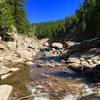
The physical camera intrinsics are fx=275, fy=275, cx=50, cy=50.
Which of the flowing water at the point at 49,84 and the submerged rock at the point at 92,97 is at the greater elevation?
the submerged rock at the point at 92,97

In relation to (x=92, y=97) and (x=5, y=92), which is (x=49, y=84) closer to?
(x=5, y=92)

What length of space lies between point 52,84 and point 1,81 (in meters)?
4.91

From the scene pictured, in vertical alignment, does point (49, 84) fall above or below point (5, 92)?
below

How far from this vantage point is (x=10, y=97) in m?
20.1

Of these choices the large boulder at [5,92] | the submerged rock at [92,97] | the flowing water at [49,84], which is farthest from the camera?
the flowing water at [49,84]

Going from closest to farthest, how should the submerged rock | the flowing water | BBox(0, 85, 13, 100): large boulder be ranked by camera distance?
the submerged rock < BBox(0, 85, 13, 100): large boulder < the flowing water

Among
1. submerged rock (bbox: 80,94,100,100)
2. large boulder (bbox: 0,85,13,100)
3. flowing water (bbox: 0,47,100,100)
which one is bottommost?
flowing water (bbox: 0,47,100,100)

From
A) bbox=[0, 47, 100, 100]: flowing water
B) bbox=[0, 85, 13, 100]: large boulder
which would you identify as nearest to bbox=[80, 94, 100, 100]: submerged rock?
bbox=[0, 47, 100, 100]: flowing water

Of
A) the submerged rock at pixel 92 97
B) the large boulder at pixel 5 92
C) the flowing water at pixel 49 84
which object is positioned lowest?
the flowing water at pixel 49 84

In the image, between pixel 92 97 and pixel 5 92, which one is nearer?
pixel 92 97

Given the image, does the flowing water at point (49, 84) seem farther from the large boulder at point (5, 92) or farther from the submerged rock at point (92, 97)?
the submerged rock at point (92, 97)

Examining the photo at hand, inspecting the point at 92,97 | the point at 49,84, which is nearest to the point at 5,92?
the point at 49,84

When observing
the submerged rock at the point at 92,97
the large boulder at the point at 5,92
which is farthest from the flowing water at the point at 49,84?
the submerged rock at the point at 92,97

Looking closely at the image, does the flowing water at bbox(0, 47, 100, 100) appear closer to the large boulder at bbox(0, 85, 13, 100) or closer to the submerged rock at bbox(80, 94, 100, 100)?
the large boulder at bbox(0, 85, 13, 100)
